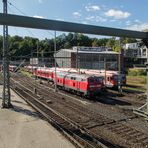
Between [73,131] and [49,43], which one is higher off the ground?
[49,43]

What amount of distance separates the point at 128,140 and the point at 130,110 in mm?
8632

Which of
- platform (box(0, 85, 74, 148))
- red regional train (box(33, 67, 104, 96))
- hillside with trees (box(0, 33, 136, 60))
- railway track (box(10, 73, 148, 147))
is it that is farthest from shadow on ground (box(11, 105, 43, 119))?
hillside with trees (box(0, 33, 136, 60))

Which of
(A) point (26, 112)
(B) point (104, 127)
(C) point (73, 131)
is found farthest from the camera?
(A) point (26, 112)

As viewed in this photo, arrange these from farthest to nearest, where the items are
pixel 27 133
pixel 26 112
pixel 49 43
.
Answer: pixel 49 43, pixel 26 112, pixel 27 133

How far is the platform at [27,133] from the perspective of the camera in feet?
45.0

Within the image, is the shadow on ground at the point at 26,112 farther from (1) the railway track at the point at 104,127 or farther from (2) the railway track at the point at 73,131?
(1) the railway track at the point at 104,127

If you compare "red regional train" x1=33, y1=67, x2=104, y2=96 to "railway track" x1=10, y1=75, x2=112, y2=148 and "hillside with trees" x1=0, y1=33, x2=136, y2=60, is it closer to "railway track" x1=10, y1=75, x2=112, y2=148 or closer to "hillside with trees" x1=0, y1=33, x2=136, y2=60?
"railway track" x1=10, y1=75, x2=112, y2=148

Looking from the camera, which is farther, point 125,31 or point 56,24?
point 125,31

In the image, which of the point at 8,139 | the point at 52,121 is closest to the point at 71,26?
the point at 8,139

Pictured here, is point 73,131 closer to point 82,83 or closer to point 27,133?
point 27,133

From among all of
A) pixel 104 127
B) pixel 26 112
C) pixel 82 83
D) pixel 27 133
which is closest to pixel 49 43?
pixel 82 83

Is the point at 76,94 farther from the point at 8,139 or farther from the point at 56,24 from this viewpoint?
→ the point at 56,24

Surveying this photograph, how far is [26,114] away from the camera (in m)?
21.0

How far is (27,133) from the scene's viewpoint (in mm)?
15688
